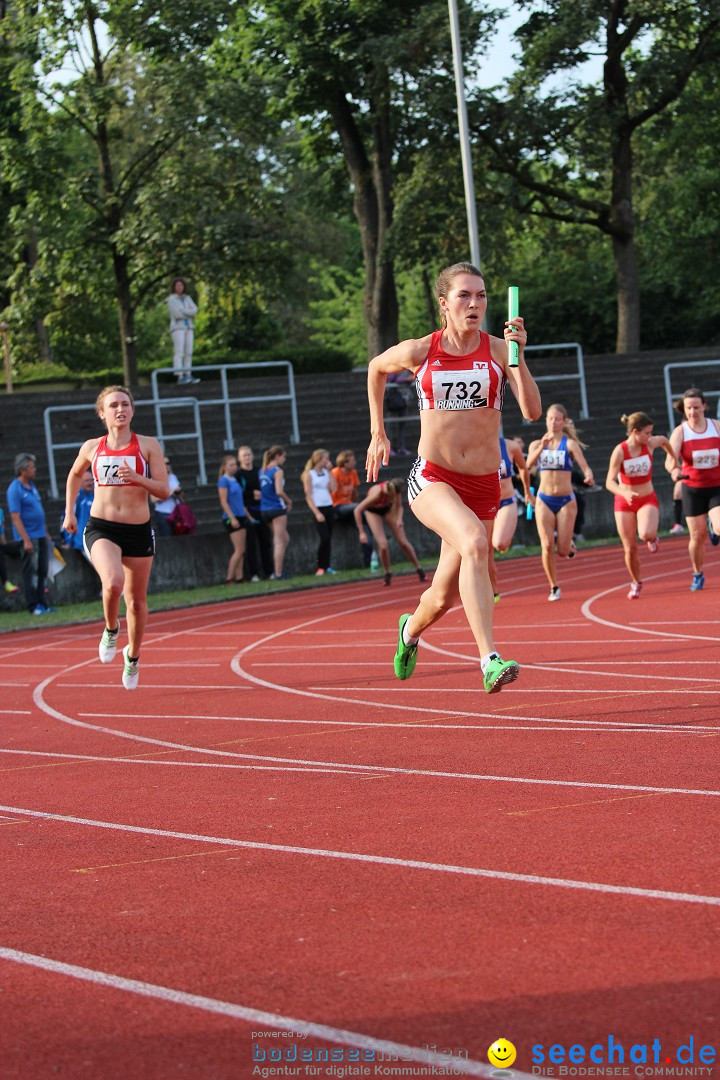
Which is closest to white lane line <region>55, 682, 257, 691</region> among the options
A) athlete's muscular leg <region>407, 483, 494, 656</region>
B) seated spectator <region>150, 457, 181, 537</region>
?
athlete's muscular leg <region>407, 483, 494, 656</region>

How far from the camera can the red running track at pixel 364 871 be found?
3609 mm


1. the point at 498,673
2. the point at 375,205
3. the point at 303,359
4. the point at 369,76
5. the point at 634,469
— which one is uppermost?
the point at 369,76

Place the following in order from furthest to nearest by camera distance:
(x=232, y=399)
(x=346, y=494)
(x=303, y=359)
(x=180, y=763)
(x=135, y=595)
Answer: (x=303, y=359) < (x=232, y=399) < (x=346, y=494) < (x=135, y=595) < (x=180, y=763)

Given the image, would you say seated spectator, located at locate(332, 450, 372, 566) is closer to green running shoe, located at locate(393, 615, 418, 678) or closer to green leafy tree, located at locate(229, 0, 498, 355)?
green leafy tree, located at locate(229, 0, 498, 355)

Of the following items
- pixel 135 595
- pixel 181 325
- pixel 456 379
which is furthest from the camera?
pixel 181 325

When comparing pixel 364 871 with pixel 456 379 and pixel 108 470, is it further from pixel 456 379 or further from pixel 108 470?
pixel 108 470

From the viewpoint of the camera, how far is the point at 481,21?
32250 millimetres

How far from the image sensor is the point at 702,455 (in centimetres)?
1490

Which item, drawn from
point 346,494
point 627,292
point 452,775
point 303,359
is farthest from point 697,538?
point 303,359

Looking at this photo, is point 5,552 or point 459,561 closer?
point 459,561

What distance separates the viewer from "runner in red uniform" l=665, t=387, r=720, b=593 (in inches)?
582

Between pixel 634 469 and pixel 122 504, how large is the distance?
6.38 meters

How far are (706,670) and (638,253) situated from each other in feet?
125

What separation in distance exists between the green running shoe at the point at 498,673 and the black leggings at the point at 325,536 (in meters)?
14.8
